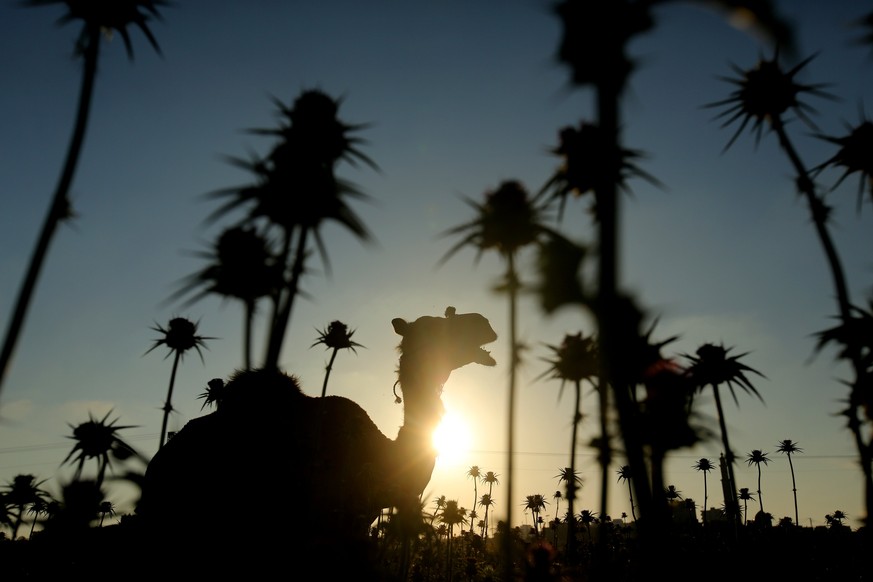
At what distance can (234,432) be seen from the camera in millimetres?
9078

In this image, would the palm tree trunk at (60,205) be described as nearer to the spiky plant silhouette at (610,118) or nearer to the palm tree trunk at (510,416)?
the palm tree trunk at (510,416)

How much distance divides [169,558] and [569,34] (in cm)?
1090

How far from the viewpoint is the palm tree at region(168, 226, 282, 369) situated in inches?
409

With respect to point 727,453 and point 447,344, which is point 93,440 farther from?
point 727,453

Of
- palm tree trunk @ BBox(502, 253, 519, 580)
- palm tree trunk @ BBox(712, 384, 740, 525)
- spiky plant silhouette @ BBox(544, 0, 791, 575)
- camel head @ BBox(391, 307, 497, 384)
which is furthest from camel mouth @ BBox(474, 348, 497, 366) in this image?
palm tree trunk @ BBox(712, 384, 740, 525)

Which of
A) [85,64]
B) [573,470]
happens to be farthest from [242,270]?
[573,470]

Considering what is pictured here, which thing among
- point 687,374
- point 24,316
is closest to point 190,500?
point 24,316

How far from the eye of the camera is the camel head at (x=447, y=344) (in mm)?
11398

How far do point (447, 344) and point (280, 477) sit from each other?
15.4 feet

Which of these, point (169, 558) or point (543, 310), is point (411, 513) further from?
point (543, 310)

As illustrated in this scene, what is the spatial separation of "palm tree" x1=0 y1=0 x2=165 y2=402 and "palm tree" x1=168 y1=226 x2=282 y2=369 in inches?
184

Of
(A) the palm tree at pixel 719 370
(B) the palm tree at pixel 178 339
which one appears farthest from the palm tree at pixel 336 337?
(A) the palm tree at pixel 719 370

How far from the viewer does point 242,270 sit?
1040 centimetres

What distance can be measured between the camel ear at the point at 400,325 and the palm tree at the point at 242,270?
2949 mm
